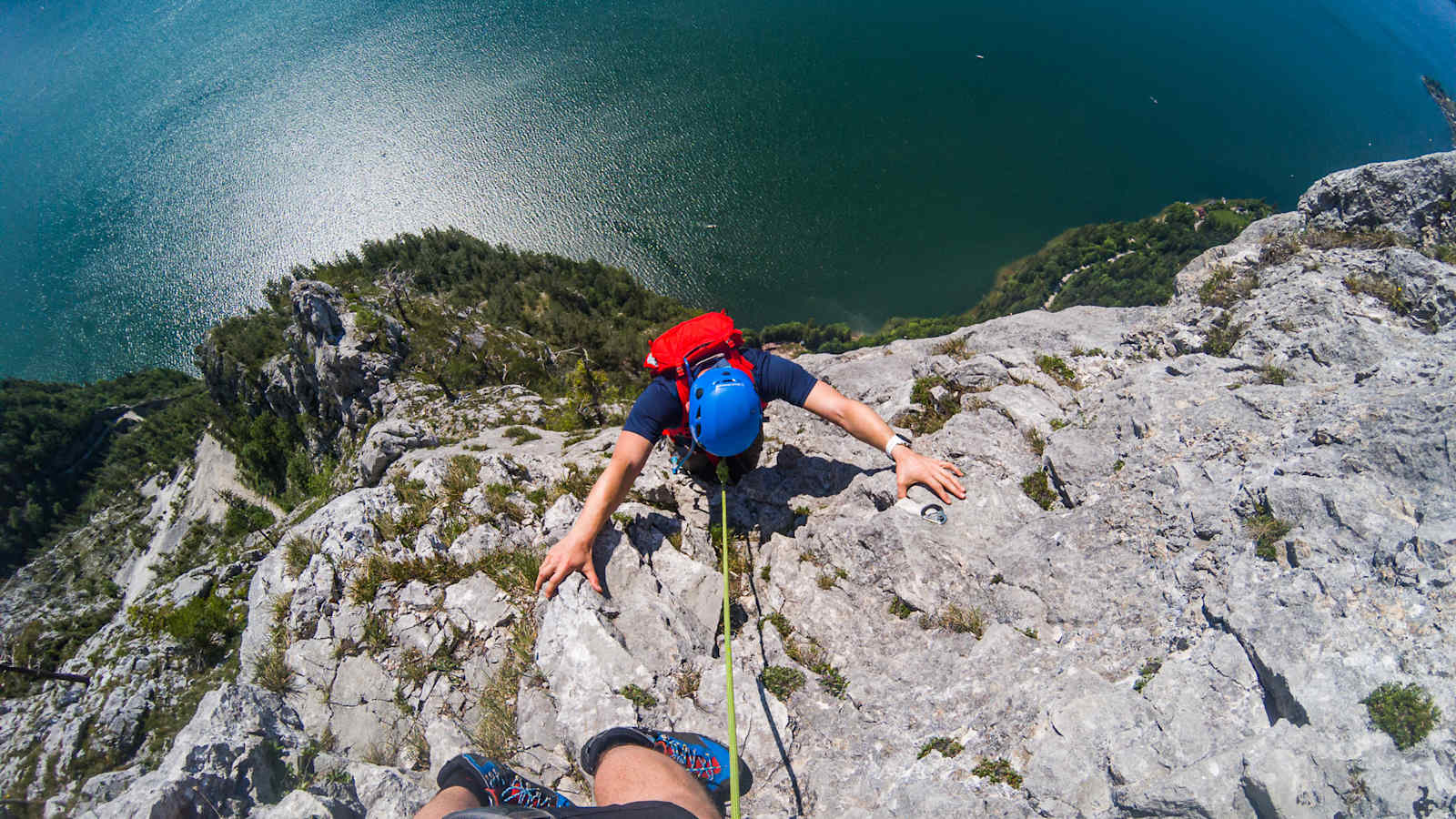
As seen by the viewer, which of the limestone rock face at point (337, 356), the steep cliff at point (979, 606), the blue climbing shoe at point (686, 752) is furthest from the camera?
the limestone rock face at point (337, 356)

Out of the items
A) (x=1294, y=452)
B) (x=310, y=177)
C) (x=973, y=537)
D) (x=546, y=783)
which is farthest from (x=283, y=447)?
(x=1294, y=452)

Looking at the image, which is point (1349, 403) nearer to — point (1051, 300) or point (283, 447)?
point (283, 447)

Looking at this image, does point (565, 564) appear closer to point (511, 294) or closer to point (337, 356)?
point (337, 356)

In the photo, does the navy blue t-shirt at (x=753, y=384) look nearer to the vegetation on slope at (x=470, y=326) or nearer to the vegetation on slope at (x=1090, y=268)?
the vegetation on slope at (x=470, y=326)

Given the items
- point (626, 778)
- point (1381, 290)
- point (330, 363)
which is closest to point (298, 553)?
point (626, 778)

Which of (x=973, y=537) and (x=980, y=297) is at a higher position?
(x=973, y=537)

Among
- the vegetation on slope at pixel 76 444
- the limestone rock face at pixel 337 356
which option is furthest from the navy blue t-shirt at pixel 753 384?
the vegetation on slope at pixel 76 444

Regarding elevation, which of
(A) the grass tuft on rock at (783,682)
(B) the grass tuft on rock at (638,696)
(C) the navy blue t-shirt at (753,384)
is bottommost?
(A) the grass tuft on rock at (783,682)
